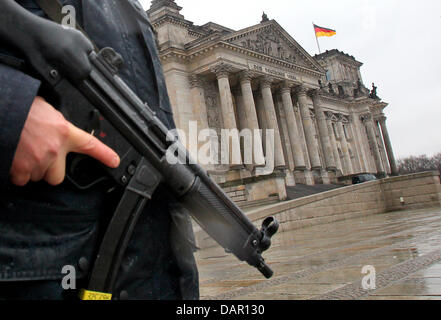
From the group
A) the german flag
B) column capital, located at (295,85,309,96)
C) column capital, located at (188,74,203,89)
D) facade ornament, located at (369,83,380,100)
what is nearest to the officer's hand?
column capital, located at (188,74,203,89)

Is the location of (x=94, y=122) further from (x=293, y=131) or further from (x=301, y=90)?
(x=301, y=90)

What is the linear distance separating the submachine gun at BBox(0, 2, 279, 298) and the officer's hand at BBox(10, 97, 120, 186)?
0.56ft

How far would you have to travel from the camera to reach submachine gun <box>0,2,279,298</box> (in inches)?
51.2

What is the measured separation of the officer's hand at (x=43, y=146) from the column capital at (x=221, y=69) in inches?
1179

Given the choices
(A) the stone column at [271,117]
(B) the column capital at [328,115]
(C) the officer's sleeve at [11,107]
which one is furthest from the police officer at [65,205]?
(B) the column capital at [328,115]

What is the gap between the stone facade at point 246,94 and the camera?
29.7 metres

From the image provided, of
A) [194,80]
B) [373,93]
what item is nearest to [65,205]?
[194,80]

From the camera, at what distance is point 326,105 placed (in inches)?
1953

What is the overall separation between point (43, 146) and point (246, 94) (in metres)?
31.7

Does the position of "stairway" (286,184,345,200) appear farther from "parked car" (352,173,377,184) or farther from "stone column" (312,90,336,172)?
"stone column" (312,90,336,172)

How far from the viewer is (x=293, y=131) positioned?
36.5 m
